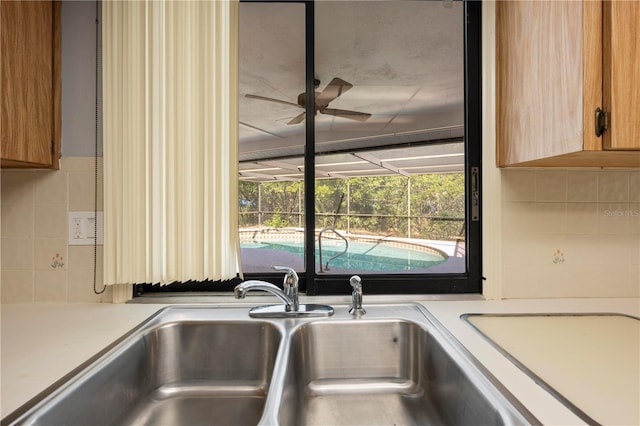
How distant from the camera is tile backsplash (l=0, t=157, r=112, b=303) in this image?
1.22m

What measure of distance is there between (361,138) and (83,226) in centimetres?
342

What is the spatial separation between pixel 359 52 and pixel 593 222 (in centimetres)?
231

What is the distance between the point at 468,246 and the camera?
1.33 metres

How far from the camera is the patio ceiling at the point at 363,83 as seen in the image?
6.28 ft

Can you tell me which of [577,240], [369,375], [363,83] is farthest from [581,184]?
[363,83]

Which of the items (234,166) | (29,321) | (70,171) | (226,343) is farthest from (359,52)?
(29,321)

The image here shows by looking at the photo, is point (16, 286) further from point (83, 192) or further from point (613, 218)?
point (613, 218)

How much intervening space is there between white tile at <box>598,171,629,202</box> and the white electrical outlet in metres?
1.95

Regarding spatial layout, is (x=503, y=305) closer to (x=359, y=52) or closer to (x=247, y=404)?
(x=247, y=404)

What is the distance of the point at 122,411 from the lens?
0.87 metres

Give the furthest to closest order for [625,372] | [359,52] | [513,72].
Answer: [359,52] < [513,72] < [625,372]

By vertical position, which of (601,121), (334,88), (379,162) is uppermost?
(334,88)

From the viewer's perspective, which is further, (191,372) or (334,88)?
(334,88)

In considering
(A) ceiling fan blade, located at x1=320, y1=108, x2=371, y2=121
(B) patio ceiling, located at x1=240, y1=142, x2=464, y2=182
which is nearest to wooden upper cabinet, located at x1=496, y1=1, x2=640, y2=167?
(A) ceiling fan blade, located at x1=320, y1=108, x2=371, y2=121
